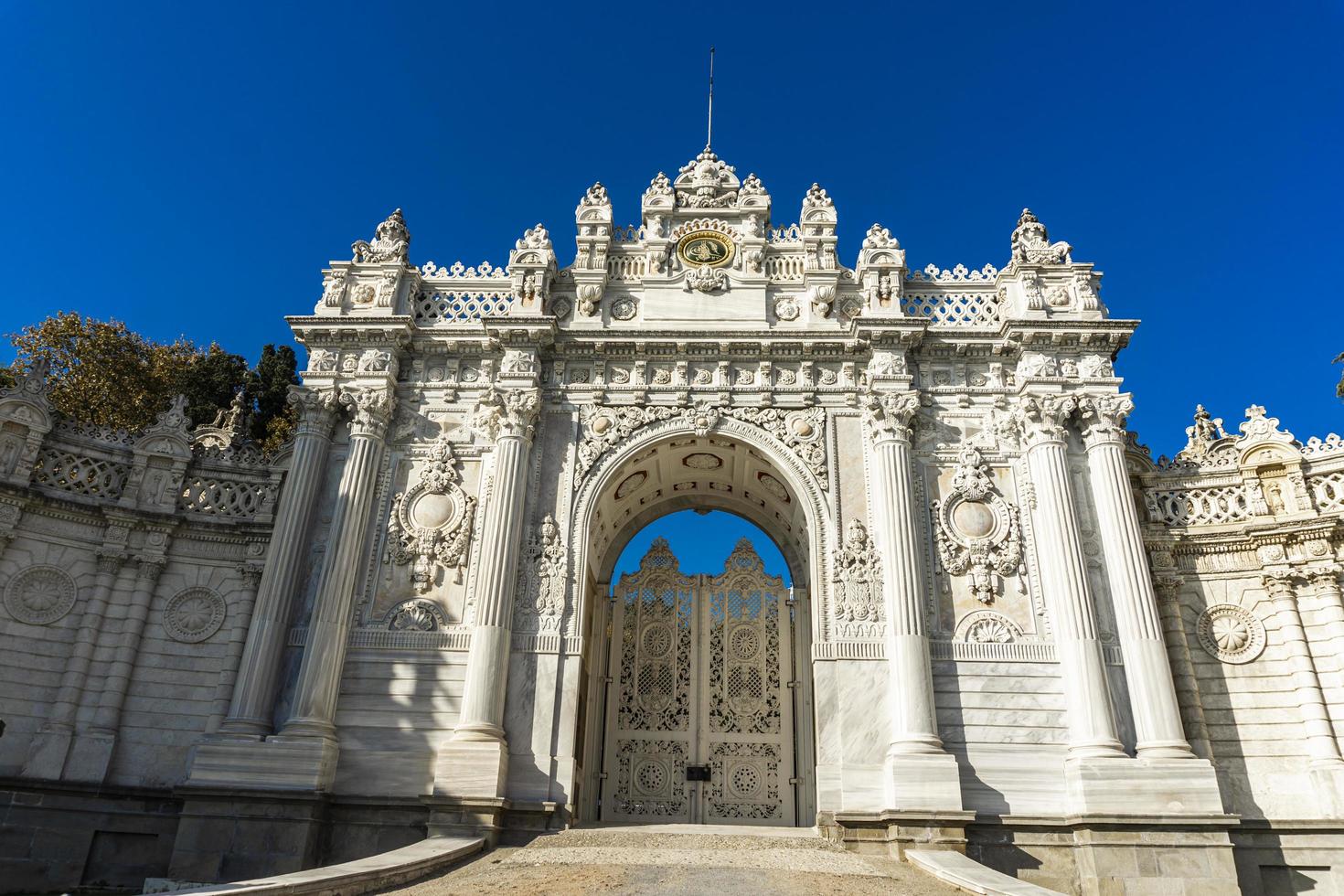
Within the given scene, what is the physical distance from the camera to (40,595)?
1519cm

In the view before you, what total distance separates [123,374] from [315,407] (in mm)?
13231

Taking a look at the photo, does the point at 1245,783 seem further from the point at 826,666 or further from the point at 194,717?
the point at 194,717

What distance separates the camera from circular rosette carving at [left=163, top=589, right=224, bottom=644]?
51.6 feet

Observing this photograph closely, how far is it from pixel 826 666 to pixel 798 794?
380 cm

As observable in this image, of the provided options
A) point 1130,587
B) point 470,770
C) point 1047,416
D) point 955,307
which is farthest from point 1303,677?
point 470,770

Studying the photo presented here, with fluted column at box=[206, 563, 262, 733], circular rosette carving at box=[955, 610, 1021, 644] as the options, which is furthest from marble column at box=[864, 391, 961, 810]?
fluted column at box=[206, 563, 262, 733]

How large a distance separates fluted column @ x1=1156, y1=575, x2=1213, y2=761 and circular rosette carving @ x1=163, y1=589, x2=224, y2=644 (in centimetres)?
1682

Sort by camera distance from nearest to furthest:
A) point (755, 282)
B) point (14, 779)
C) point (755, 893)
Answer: point (755, 893) → point (14, 779) → point (755, 282)

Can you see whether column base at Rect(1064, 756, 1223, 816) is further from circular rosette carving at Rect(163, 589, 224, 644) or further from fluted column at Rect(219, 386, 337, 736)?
circular rosette carving at Rect(163, 589, 224, 644)

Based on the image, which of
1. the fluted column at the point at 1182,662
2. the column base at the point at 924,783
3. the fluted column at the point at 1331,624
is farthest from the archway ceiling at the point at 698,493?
the fluted column at the point at 1331,624

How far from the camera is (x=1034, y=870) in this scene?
1291 centimetres

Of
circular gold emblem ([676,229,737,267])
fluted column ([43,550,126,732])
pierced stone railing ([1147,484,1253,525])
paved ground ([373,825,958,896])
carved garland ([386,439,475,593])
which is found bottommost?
paved ground ([373,825,958,896])

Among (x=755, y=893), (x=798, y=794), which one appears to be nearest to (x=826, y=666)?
(x=798, y=794)

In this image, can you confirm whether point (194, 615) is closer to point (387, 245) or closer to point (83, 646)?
point (83, 646)
